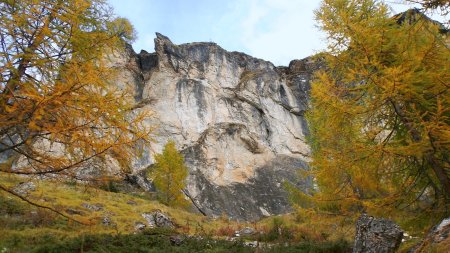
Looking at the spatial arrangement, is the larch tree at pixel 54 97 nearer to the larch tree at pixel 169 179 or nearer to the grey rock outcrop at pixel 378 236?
the grey rock outcrop at pixel 378 236

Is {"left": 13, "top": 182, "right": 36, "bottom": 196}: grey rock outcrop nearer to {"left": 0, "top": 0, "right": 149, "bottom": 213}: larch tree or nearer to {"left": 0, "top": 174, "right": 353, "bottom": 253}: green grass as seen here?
{"left": 0, "top": 174, "right": 353, "bottom": 253}: green grass

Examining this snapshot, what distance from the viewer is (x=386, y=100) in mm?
7332

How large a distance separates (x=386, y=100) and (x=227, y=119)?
35473mm

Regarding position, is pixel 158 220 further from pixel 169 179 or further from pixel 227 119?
pixel 227 119

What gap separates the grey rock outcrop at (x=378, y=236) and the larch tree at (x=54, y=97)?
456 centimetres

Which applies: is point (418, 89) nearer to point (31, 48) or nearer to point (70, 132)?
point (70, 132)

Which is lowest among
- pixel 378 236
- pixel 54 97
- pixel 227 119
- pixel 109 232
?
pixel 109 232

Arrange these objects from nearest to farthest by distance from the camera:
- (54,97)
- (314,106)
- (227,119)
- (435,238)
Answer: (54,97)
(435,238)
(314,106)
(227,119)

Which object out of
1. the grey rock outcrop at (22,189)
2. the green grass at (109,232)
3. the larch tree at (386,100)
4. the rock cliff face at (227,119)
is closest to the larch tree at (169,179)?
the green grass at (109,232)

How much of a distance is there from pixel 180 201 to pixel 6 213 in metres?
14.2

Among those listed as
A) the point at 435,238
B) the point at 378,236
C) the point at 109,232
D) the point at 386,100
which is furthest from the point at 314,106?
the point at 109,232

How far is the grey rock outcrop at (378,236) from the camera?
696 centimetres

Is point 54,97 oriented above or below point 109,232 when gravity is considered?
above

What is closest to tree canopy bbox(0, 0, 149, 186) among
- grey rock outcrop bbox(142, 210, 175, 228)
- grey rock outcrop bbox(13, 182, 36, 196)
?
grey rock outcrop bbox(13, 182, 36, 196)
